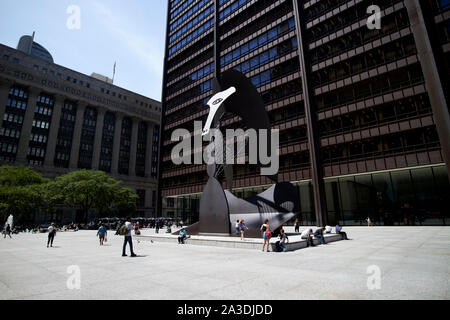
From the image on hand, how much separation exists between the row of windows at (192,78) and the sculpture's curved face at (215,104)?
29.4m

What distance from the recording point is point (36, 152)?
62.2 m

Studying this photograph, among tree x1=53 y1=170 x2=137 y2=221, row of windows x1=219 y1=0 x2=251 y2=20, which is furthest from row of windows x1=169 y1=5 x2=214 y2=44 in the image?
tree x1=53 y1=170 x2=137 y2=221

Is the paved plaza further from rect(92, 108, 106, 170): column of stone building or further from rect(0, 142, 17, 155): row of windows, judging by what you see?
rect(92, 108, 106, 170): column of stone building

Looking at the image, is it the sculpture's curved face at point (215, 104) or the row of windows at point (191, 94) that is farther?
the row of windows at point (191, 94)

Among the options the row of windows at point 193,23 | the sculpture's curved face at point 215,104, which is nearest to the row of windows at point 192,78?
the row of windows at point 193,23

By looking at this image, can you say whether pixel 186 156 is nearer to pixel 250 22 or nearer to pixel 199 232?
pixel 250 22

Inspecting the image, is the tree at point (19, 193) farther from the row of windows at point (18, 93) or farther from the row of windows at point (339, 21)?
the row of windows at point (339, 21)

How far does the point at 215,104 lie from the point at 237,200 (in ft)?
29.1

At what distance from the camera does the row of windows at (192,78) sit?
160 feet

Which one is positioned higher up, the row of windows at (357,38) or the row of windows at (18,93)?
the row of windows at (18,93)
